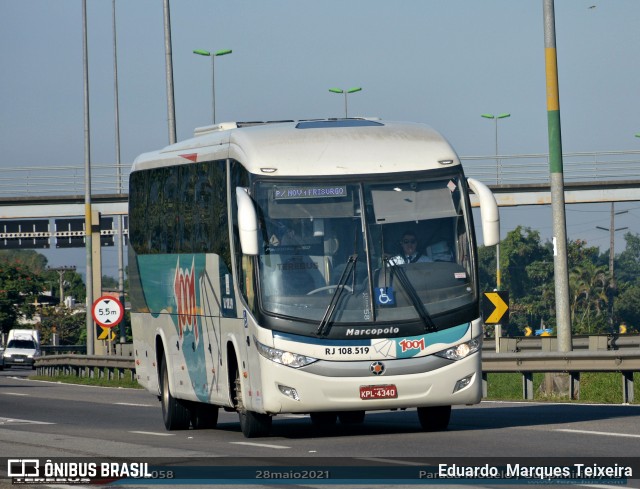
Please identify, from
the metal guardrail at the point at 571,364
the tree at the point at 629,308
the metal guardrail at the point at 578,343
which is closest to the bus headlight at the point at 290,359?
the metal guardrail at the point at 571,364

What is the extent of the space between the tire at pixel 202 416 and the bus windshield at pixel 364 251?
182 inches

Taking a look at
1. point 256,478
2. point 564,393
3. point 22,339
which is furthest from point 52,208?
point 256,478

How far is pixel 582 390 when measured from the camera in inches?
1033

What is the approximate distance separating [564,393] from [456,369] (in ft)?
29.0

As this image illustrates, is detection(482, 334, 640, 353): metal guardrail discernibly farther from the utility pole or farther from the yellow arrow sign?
the utility pole

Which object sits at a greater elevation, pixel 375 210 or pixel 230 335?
pixel 375 210

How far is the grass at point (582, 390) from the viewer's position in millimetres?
24172

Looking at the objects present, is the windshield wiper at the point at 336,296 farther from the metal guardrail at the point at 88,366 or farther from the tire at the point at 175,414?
the metal guardrail at the point at 88,366

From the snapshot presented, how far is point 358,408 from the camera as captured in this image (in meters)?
15.7

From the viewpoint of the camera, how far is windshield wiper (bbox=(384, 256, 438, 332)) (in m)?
15.9

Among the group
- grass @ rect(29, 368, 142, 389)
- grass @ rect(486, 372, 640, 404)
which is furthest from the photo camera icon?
grass @ rect(29, 368, 142, 389)

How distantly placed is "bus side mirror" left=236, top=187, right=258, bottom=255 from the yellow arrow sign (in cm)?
1462

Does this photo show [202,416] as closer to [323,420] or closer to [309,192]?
[323,420]

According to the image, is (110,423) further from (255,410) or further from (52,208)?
(52,208)
